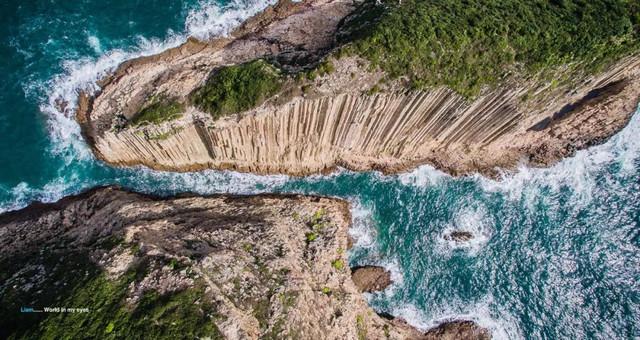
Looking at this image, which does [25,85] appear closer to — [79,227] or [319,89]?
[79,227]

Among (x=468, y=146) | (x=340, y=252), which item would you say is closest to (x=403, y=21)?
(x=468, y=146)

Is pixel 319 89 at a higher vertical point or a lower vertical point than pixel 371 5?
lower

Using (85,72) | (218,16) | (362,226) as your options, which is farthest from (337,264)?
(85,72)

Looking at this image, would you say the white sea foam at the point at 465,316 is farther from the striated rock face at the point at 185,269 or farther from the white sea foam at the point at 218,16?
the white sea foam at the point at 218,16

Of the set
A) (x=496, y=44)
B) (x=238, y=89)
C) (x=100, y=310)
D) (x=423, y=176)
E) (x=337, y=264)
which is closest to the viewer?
(x=100, y=310)

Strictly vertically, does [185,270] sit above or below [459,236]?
above

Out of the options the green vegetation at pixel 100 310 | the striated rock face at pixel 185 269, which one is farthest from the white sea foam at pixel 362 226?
the green vegetation at pixel 100 310

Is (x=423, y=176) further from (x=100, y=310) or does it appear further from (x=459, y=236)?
(x=100, y=310)
